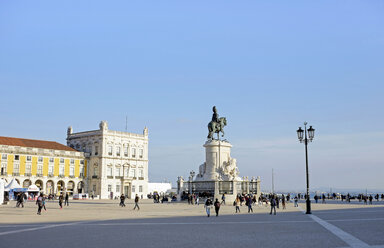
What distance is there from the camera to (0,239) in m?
12.9

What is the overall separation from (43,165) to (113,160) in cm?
1237

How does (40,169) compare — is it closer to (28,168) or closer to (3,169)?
(28,168)

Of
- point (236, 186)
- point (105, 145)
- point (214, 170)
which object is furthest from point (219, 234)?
point (105, 145)

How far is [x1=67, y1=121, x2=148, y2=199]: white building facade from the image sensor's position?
258ft

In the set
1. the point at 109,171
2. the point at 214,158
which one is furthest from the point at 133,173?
the point at 214,158

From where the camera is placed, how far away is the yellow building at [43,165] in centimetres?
6919

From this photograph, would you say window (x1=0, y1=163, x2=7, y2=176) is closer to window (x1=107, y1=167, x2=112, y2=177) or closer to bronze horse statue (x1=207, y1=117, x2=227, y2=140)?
window (x1=107, y1=167, x2=112, y2=177)

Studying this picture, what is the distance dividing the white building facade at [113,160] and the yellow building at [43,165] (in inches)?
86.9

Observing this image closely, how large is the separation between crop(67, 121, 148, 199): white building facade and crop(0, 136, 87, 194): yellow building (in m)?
2.21

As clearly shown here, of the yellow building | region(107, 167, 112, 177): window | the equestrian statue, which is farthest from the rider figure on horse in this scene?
the yellow building

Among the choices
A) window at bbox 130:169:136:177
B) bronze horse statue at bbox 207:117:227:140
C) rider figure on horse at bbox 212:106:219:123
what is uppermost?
rider figure on horse at bbox 212:106:219:123

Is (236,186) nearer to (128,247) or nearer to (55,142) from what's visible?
(128,247)

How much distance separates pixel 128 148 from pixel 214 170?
138ft

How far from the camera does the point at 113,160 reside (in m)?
80.4
